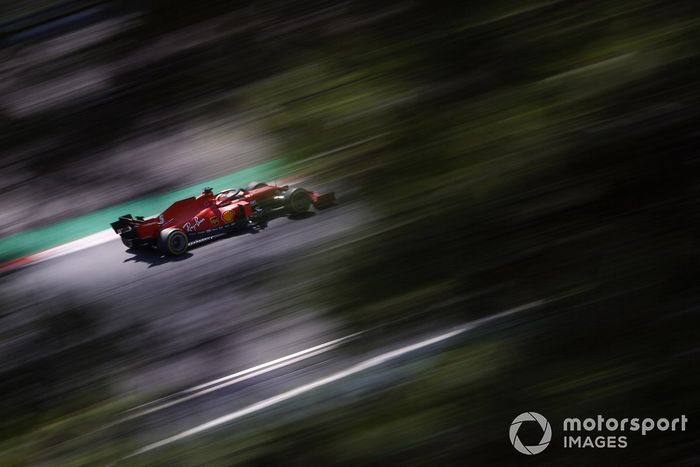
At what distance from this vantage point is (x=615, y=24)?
1282 millimetres

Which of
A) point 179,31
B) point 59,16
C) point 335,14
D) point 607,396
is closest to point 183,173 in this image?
point 179,31

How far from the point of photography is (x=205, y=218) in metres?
1.44

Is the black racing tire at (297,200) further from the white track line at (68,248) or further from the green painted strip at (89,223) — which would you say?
the white track line at (68,248)

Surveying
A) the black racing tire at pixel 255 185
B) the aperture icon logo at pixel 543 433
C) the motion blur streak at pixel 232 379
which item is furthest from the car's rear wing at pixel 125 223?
the aperture icon logo at pixel 543 433

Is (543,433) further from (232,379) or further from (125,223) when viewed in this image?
(125,223)

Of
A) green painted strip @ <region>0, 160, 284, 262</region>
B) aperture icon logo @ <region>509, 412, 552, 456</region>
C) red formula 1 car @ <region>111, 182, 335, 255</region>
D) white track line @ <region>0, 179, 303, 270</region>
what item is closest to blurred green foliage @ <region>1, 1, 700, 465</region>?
aperture icon logo @ <region>509, 412, 552, 456</region>

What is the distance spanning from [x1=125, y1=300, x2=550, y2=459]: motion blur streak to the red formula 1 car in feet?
0.96

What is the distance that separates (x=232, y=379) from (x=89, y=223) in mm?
520

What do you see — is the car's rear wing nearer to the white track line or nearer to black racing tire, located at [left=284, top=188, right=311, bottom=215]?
the white track line

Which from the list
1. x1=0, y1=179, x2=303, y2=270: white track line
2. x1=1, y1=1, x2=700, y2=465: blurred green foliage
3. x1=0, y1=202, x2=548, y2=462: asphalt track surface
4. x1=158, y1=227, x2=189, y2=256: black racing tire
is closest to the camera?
x1=1, y1=1, x2=700, y2=465: blurred green foliage

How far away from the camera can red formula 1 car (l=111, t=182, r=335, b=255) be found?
1372 mm

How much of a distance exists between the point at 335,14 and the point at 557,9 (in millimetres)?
442

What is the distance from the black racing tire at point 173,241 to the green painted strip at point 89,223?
7 cm

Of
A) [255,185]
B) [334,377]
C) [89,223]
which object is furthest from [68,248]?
[334,377]
